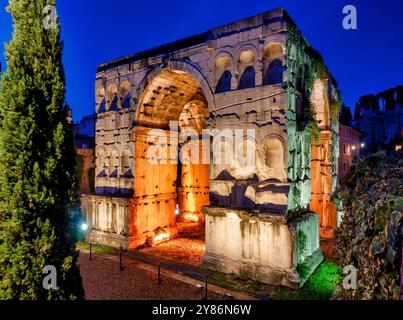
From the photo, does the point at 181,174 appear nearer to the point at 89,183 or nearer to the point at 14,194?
the point at 89,183

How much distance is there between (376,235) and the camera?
387 cm

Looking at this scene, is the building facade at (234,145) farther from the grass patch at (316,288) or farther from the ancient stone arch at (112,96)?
the grass patch at (316,288)

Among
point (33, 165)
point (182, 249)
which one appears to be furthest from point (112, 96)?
point (33, 165)

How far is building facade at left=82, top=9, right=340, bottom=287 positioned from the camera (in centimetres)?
868

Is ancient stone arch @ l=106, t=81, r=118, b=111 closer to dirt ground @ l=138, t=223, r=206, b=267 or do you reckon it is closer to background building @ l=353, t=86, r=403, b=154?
dirt ground @ l=138, t=223, r=206, b=267

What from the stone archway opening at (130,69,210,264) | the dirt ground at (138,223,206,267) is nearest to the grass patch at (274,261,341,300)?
the dirt ground at (138,223,206,267)

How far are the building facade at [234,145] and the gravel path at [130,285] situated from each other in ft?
5.94

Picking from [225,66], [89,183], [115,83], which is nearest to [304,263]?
[225,66]

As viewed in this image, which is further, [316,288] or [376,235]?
[316,288]

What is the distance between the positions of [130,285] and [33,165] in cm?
546

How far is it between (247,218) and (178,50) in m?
7.54

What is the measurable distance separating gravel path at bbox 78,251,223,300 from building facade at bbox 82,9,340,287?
1812 mm

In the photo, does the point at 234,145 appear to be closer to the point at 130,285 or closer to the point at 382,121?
the point at 130,285
